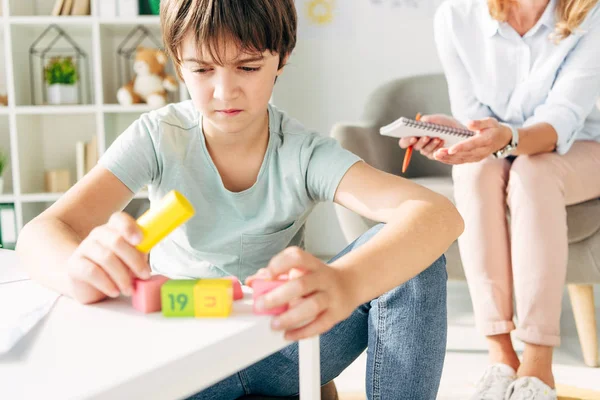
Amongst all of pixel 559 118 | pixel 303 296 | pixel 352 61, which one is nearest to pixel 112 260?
pixel 303 296

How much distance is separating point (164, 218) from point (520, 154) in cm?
112

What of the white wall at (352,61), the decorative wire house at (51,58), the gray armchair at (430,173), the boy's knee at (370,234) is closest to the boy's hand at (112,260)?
the boy's knee at (370,234)

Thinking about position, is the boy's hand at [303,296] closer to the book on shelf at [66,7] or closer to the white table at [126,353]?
the white table at [126,353]

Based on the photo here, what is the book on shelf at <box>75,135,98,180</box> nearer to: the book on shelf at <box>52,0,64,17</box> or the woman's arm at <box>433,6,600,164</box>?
the book on shelf at <box>52,0,64,17</box>

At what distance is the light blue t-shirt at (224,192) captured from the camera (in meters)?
0.95

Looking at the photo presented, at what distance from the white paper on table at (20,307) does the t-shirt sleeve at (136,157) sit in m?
0.22

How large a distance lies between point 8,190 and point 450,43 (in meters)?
1.94

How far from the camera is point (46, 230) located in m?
0.73

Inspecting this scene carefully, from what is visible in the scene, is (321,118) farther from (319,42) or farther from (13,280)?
(13,280)

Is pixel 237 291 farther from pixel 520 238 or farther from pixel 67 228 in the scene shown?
pixel 520 238

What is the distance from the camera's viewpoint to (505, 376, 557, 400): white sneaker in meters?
1.21

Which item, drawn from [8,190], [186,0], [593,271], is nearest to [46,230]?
[186,0]

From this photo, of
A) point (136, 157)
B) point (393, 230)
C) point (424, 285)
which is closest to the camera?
point (393, 230)

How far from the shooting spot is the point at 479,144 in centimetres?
138
